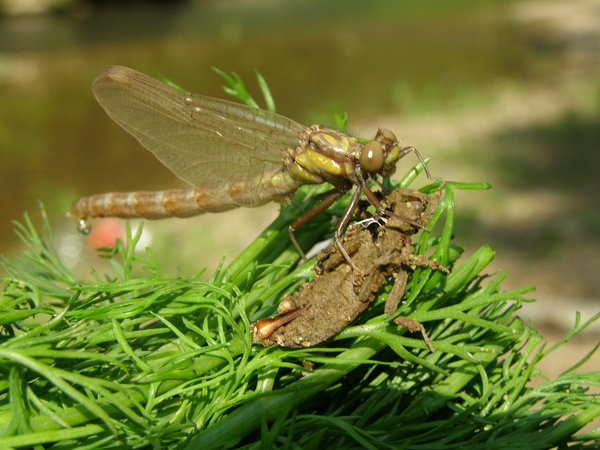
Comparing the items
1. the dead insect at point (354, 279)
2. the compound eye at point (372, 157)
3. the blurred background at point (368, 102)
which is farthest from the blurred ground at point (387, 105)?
the compound eye at point (372, 157)

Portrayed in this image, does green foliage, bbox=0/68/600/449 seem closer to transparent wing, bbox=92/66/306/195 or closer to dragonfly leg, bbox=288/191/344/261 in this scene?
dragonfly leg, bbox=288/191/344/261

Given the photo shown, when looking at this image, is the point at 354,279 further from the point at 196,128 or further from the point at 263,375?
the point at 196,128

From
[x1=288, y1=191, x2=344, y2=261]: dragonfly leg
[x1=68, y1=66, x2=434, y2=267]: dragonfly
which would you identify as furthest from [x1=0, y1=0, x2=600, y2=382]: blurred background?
[x1=68, y1=66, x2=434, y2=267]: dragonfly

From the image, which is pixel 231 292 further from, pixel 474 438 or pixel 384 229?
pixel 474 438

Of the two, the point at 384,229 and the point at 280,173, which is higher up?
the point at 280,173

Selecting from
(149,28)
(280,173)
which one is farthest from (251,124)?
(149,28)

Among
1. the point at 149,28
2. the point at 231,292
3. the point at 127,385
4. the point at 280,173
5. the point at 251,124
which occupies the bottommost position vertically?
the point at 127,385

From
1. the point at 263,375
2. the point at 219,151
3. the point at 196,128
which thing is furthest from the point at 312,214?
the point at 196,128
